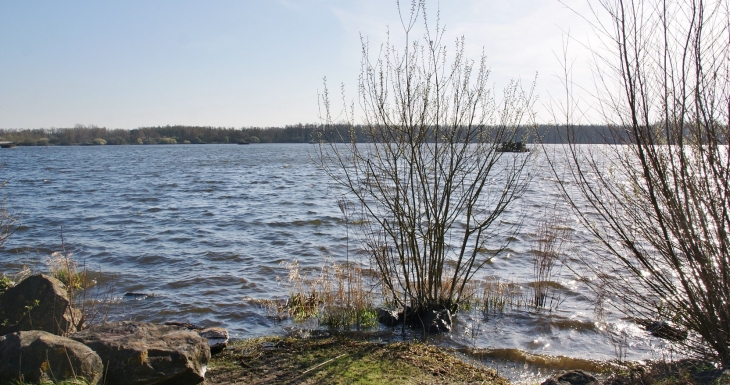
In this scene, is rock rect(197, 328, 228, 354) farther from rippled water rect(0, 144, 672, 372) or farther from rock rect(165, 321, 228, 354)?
rippled water rect(0, 144, 672, 372)

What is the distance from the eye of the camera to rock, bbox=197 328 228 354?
6551 mm

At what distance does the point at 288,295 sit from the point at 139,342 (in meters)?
5.13

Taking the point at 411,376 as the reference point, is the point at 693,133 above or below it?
above

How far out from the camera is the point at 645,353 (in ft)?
24.8

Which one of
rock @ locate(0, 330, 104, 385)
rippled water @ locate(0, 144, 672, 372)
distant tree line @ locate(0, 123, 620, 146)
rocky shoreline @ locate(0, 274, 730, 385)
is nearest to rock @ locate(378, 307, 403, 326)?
rippled water @ locate(0, 144, 672, 372)

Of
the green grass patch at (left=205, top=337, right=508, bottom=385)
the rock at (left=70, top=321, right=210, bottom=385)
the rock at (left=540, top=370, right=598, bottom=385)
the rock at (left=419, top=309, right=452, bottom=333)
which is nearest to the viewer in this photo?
the rock at (left=70, top=321, right=210, bottom=385)

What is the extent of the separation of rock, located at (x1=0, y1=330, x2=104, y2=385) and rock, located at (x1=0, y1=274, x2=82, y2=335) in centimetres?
122

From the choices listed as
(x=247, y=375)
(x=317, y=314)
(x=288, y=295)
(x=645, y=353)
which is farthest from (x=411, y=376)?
(x=288, y=295)

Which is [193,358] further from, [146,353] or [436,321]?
[436,321]

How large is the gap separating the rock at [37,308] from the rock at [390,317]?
4343 mm

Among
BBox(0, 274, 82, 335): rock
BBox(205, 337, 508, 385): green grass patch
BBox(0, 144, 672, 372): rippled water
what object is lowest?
BBox(0, 144, 672, 372): rippled water

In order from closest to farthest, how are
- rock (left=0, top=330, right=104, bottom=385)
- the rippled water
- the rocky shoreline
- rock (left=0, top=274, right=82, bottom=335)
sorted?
rock (left=0, top=330, right=104, bottom=385) < the rocky shoreline < rock (left=0, top=274, right=82, bottom=335) < the rippled water

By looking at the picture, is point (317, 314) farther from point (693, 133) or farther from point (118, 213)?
point (118, 213)

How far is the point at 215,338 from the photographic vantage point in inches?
268
